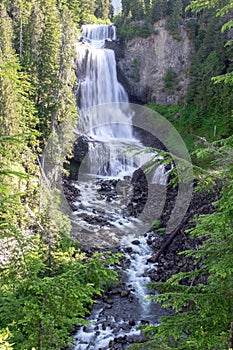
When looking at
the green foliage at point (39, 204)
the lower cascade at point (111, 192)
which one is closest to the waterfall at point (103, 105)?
the lower cascade at point (111, 192)

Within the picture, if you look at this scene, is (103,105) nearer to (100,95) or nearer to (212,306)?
(100,95)

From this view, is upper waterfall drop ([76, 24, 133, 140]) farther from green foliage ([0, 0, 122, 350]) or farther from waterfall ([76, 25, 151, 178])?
green foliage ([0, 0, 122, 350])

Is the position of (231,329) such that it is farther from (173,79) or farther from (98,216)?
(173,79)

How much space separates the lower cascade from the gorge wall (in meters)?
1.88

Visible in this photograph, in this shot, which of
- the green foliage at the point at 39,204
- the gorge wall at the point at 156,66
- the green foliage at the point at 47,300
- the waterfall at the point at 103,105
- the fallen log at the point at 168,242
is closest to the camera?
the green foliage at the point at 47,300

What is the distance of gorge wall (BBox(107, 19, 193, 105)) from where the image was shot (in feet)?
122

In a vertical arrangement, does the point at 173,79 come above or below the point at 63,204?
above

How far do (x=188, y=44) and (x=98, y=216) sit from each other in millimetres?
25832

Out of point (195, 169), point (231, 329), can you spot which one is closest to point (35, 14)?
point (195, 169)

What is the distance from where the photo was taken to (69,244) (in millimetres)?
16344

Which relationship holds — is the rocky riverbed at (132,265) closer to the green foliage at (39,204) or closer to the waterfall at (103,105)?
the green foliage at (39,204)

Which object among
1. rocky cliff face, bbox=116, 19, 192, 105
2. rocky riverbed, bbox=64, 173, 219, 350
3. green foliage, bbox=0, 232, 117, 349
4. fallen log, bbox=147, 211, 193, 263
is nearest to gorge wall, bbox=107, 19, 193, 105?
rocky cliff face, bbox=116, 19, 192, 105

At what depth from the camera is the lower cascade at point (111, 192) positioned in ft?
43.2

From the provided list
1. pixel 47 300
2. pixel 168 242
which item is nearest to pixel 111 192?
pixel 168 242
